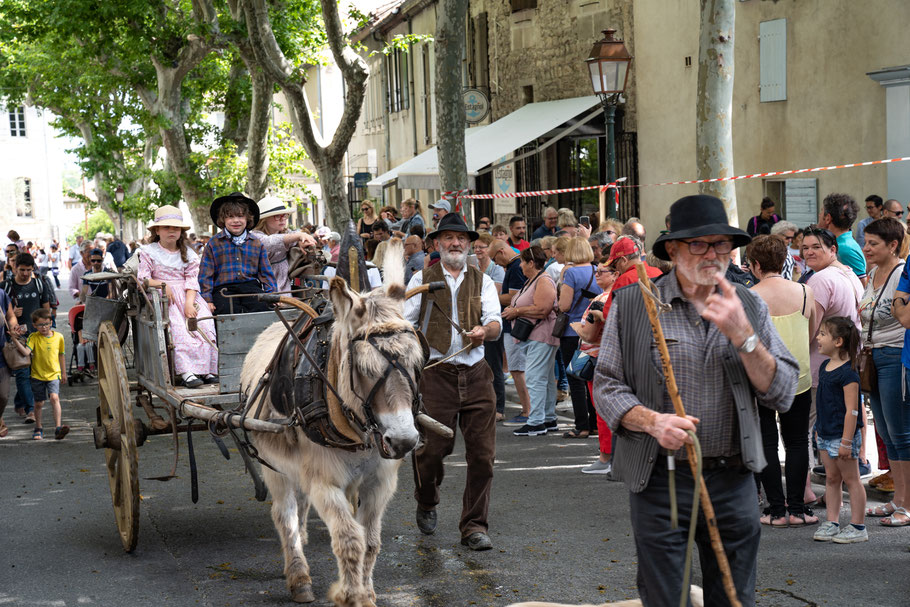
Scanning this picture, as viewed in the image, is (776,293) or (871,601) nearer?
(871,601)

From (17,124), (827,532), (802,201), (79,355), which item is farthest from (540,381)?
(17,124)

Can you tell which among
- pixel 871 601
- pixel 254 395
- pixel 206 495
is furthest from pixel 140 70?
pixel 871 601

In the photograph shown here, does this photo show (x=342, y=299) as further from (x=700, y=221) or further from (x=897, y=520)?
(x=897, y=520)

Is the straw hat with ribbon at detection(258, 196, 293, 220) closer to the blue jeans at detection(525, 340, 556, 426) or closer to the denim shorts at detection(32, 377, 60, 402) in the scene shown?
the blue jeans at detection(525, 340, 556, 426)

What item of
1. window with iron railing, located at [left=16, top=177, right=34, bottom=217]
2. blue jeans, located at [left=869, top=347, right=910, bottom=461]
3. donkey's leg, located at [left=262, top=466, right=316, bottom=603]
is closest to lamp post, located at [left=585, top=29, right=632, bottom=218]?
blue jeans, located at [left=869, top=347, right=910, bottom=461]

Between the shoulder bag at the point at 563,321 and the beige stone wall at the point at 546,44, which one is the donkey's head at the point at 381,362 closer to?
the shoulder bag at the point at 563,321

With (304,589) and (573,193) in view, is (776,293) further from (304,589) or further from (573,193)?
(573,193)

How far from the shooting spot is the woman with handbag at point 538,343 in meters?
11.3

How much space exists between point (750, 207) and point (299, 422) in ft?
51.7

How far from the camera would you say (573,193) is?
25172mm

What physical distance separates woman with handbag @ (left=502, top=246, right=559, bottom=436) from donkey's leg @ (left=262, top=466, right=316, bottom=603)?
471cm

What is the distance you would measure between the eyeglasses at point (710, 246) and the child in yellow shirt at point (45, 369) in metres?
9.51

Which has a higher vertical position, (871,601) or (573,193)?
(573,193)

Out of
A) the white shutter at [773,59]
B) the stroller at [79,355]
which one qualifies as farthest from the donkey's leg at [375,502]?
the white shutter at [773,59]
